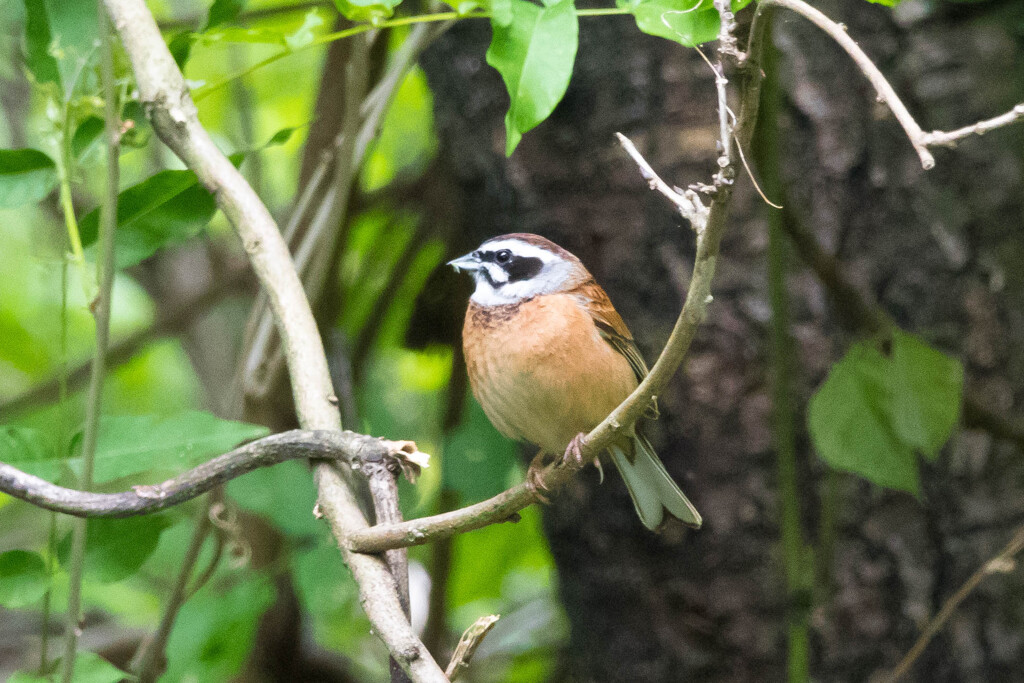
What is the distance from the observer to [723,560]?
2.40m

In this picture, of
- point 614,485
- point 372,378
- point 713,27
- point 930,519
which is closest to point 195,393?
point 372,378

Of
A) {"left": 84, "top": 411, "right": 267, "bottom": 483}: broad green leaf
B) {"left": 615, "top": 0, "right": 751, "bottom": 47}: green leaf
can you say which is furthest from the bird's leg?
{"left": 615, "top": 0, "right": 751, "bottom": 47}: green leaf

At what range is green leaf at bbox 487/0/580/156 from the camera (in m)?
1.15

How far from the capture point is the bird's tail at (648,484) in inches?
74.9

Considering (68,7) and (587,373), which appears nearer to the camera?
(587,373)

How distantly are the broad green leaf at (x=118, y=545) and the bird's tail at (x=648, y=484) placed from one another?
1.05m

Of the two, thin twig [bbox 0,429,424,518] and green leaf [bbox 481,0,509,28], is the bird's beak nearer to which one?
thin twig [bbox 0,429,424,518]

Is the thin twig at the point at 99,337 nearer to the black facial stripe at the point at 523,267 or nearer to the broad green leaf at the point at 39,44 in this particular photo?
the broad green leaf at the point at 39,44

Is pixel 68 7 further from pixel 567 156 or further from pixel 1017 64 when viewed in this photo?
pixel 1017 64

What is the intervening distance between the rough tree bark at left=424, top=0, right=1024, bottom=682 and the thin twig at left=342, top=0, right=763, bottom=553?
110cm

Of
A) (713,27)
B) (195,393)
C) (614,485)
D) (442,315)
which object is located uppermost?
(713,27)

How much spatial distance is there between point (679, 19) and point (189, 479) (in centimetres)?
105

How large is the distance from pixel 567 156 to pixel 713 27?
120 cm

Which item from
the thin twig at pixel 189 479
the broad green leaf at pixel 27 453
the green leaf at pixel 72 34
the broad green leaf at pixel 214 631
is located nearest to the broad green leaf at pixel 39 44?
the green leaf at pixel 72 34
